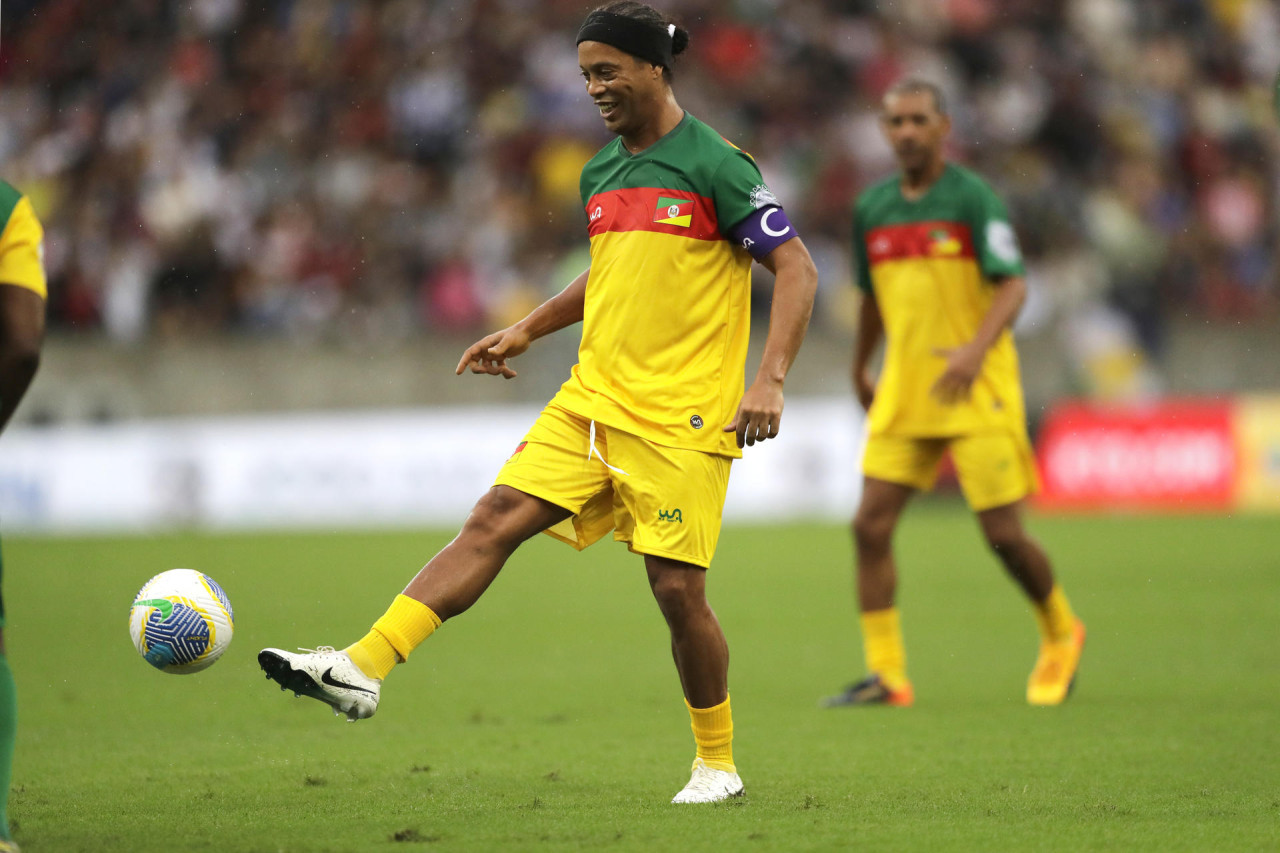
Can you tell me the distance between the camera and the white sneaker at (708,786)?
16.5 feet

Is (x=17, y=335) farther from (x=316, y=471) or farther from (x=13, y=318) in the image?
(x=316, y=471)

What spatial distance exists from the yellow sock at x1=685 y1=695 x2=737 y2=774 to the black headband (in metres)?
1.92

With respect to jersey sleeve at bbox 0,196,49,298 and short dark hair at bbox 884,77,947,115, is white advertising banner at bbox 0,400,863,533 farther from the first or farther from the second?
jersey sleeve at bbox 0,196,49,298

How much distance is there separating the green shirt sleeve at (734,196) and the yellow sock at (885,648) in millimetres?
2909

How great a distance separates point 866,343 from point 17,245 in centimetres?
447

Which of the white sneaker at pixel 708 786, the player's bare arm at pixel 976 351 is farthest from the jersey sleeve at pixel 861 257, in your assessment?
the white sneaker at pixel 708 786

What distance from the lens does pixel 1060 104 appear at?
21.1 meters

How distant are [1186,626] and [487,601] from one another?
4.79 m

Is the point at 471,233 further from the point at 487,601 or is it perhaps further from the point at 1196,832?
the point at 1196,832

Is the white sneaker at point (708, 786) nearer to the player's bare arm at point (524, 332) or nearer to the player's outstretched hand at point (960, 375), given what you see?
the player's bare arm at point (524, 332)

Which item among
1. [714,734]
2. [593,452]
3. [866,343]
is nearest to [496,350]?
[593,452]

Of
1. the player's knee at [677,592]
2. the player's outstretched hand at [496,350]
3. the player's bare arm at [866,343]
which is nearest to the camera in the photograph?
the player's knee at [677,592]

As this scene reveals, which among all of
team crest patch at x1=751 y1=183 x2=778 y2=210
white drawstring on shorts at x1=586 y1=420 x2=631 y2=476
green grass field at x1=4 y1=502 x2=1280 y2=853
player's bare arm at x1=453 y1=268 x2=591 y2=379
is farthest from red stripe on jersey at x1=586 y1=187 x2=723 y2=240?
green grass field at x1=4 y1=502 x2=1280 y2=853

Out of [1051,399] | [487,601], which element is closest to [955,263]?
[487,601]
